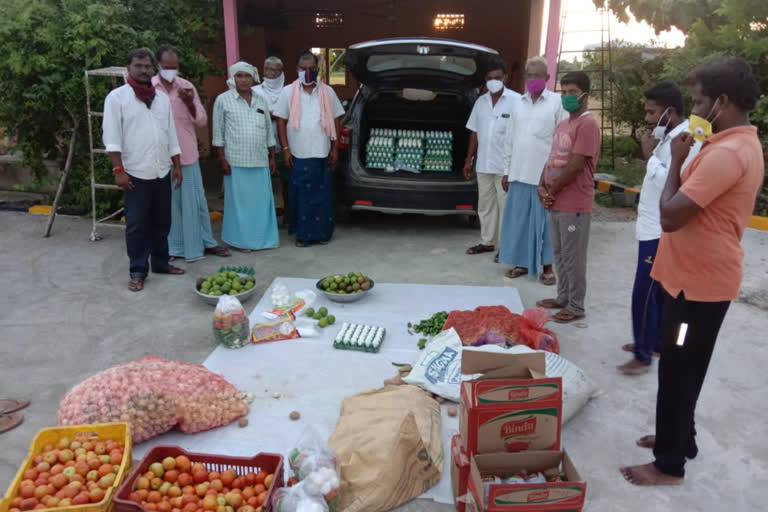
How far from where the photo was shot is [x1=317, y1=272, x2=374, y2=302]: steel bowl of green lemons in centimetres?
498

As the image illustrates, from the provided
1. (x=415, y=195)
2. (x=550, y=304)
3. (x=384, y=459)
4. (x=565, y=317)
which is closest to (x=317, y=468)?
(x=384, y=459)

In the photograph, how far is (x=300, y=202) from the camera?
6465mm

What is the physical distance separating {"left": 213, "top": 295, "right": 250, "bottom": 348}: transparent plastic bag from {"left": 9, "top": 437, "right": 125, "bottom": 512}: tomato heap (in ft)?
4.71

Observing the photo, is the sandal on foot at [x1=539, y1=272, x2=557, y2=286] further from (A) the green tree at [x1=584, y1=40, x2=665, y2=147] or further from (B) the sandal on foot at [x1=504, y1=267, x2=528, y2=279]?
(A) the green tree at [x1=584, y1=40, x2=665, y2=147]

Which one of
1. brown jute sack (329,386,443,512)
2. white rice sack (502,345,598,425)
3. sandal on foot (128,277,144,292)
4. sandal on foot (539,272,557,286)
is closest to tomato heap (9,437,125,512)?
brown jute sack (329,386,443,512)

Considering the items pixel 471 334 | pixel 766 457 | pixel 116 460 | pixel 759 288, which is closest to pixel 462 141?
pixel 759 288

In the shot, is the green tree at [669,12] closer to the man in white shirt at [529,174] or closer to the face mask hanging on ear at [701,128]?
the man in white shirt at [529,174]

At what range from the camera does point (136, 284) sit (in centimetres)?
534

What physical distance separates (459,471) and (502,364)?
53 cm

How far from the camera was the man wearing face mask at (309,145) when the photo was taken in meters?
6.16

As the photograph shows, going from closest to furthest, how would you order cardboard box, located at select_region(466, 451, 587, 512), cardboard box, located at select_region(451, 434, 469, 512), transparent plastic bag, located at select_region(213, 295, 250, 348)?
cardboard box, located at select_region(466, 451, 587, 512), cardboard box, located at select_region(451, 434, 469, 512), transparent plastic bag, located at select_region(213, 295, 250, 348)

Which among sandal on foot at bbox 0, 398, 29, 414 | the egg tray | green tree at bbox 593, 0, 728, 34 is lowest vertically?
sandal on foot at bbox 0, 398, 29, 414

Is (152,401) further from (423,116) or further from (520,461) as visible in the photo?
(423,116)

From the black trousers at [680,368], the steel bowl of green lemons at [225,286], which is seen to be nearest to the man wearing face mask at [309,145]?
the steel bowl of green lemons at [225,286]
